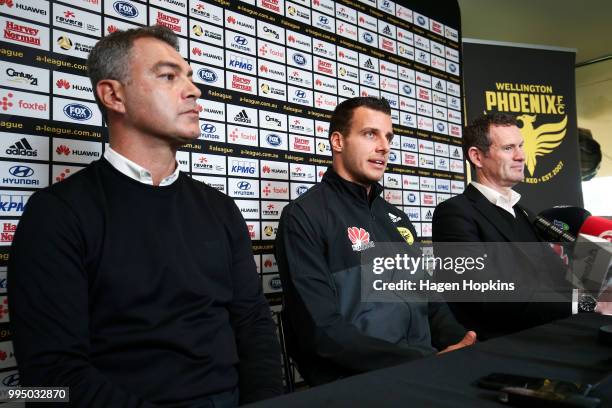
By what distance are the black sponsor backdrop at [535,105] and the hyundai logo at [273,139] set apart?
1586 millimetres

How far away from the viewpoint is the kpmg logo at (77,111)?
61.7 inches

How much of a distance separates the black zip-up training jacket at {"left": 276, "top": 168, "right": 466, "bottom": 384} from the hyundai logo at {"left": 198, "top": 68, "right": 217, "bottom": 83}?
659mm

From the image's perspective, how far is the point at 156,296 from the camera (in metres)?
1.04

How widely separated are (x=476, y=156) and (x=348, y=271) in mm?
1068

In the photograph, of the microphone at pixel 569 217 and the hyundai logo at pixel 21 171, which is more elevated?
the hyundai logo at pixel 21 171

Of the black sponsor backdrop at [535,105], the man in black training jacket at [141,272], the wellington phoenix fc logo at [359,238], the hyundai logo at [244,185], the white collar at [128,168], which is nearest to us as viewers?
the man in black training jacket at [141,272]

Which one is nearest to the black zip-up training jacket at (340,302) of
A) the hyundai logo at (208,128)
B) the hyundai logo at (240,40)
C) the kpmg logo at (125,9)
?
the hyundai logo at (208,128)

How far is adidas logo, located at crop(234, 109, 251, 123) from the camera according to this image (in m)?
2.04

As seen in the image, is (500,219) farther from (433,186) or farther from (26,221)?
(26,221)


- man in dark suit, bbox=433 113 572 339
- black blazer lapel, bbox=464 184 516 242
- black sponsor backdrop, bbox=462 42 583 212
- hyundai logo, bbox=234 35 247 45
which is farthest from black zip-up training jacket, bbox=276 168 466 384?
black sponsor backdrop, bbox=462 42 583 212

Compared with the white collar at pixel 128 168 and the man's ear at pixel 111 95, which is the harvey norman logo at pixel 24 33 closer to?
the man's ear at pixel 111 95

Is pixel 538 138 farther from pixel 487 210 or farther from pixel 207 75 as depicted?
pixel 207 75

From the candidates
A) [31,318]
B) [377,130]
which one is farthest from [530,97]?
[31,318]

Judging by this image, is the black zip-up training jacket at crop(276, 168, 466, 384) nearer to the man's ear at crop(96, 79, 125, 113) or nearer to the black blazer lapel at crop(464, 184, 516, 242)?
the black blazer lapel at crop(464, 184, 516, 242)
